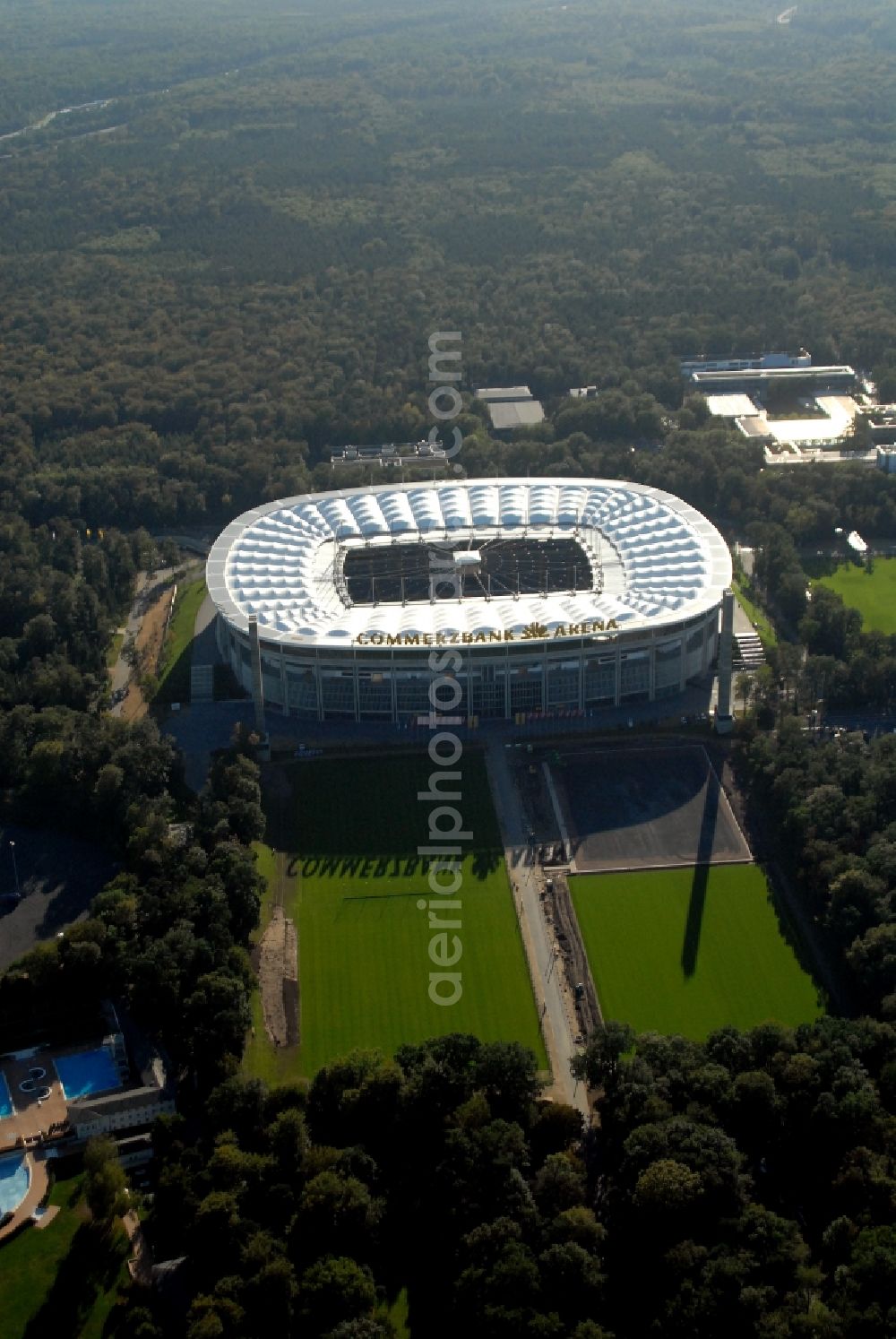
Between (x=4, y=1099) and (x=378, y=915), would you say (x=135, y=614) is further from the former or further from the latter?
(x=4, y=1099)

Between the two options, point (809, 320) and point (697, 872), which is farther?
point (809, 320)

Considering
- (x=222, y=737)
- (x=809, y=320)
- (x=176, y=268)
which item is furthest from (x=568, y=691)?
(x=176, y=268)

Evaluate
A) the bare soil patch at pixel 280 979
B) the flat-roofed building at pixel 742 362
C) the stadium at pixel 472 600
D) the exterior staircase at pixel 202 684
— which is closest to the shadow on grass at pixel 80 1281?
the bare soil patch at pixel 280 979

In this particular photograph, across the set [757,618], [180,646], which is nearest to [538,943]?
[757,618]

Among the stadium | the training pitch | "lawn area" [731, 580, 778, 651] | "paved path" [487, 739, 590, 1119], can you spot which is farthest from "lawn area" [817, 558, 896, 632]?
"paved path" [487, 739, 590, 1119]

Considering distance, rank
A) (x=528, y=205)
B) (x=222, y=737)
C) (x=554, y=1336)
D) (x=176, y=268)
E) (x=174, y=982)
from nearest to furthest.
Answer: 1. (x=554, y=1336)
2. (x=174, y=982)
3. (x=222, y=737)
4. (x=176, y=268)
5. (x=528, y=205)

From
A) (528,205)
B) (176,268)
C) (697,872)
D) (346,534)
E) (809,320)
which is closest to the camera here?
(697,872)

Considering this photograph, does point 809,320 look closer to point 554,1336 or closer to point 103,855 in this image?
point 103,855
